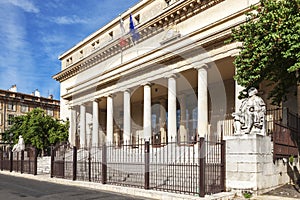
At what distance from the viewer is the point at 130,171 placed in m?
14.0

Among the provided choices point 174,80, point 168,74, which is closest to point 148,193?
point 174,80

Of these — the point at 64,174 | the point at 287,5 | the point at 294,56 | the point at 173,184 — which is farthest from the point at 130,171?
the point at 287,5

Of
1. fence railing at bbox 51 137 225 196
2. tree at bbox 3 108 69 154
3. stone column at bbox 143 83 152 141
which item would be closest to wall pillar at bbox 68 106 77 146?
tree at bbox 3 108 69 154

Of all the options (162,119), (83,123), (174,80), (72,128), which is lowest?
(72,128)

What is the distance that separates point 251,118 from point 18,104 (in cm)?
6294

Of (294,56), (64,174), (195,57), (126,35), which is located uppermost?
(126,35)

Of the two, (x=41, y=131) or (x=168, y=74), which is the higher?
(x=168, y=74)

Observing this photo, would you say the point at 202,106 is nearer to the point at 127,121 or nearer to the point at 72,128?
the point at 127,121

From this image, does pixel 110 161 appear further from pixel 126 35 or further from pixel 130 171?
pixel 126 35

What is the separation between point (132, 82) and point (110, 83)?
3.47m

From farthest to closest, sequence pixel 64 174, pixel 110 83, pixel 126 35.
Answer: pixel 126 35 → pixel 110 83 → pixel 64 174

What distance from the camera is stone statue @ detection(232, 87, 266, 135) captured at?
10.5 metres

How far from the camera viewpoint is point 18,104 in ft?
219

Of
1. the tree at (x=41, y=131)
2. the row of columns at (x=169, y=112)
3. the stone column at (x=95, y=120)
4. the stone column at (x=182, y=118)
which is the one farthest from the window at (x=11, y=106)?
the stone column at (x=182, y=118)
